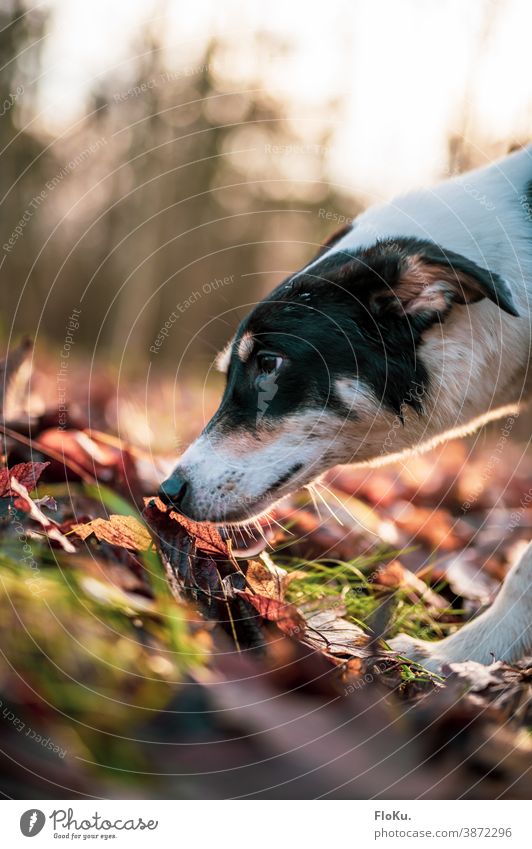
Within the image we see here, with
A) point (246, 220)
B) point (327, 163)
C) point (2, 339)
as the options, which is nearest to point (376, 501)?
point (327, 163)

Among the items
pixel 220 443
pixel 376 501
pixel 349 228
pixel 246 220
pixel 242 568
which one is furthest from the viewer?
pixel 246 220

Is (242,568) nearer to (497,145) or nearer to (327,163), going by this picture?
(327,163)

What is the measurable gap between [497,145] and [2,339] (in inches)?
153

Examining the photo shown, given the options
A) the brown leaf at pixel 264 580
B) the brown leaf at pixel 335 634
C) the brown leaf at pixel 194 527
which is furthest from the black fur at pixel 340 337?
the brown leaf at pixel 335 634

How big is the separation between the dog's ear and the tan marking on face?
1.61ft

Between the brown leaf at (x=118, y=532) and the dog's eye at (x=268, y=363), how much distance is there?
851 millimetres

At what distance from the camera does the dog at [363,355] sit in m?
2.76

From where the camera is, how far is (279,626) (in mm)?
2078

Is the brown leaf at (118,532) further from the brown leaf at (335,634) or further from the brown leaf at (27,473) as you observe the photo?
the brown leaf at (335,634)

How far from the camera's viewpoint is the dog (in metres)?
2.76

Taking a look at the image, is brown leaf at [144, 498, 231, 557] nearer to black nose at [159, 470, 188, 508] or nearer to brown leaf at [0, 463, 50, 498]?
black nose at [159, 470, 188, 508]
